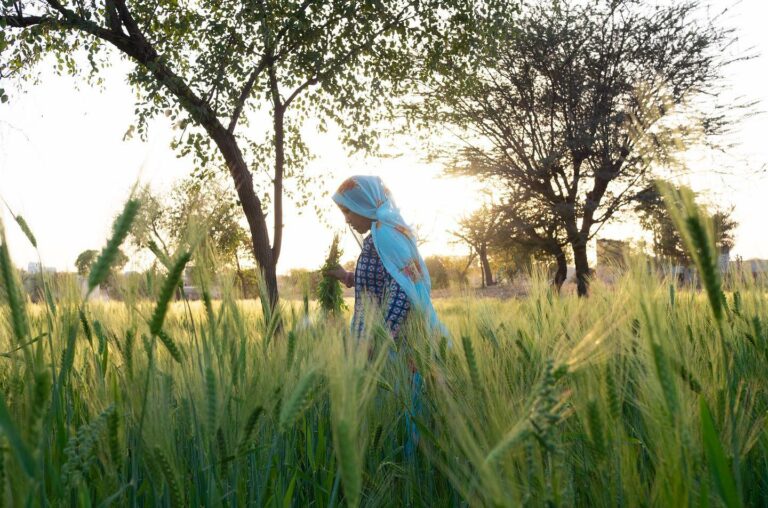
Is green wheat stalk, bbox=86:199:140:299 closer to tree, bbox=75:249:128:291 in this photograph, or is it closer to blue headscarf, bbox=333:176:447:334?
tree, bbox=75:249:128:291

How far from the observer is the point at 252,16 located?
891 cm

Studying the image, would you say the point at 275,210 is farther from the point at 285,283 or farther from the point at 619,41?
the point at 619,41

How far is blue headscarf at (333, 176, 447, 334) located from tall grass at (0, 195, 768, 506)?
1659mm

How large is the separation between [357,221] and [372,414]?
2.66 meters


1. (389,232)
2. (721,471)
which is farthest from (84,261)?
(389,232)

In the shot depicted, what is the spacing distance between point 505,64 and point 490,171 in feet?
12.2

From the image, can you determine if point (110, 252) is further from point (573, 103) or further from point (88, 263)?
point (573, 103)

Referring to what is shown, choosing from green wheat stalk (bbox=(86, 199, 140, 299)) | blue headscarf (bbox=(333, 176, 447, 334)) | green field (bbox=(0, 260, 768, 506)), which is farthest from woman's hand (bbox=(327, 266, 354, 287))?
green wheat stalk (bbox=(86, 199, 140, 299))

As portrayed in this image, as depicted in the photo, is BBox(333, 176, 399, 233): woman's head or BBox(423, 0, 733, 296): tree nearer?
BBox(333, 176, 399, 233): woman's head

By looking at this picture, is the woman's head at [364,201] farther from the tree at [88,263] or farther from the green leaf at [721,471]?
the green leaf at [721,471]

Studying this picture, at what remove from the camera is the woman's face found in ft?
15.3

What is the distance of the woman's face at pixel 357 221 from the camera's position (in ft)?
15.3

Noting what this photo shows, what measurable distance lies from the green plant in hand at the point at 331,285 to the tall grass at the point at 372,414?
10.5 feet

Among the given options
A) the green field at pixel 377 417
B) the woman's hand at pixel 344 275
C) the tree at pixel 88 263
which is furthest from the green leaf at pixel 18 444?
the woman's hand at pixel 344 275
